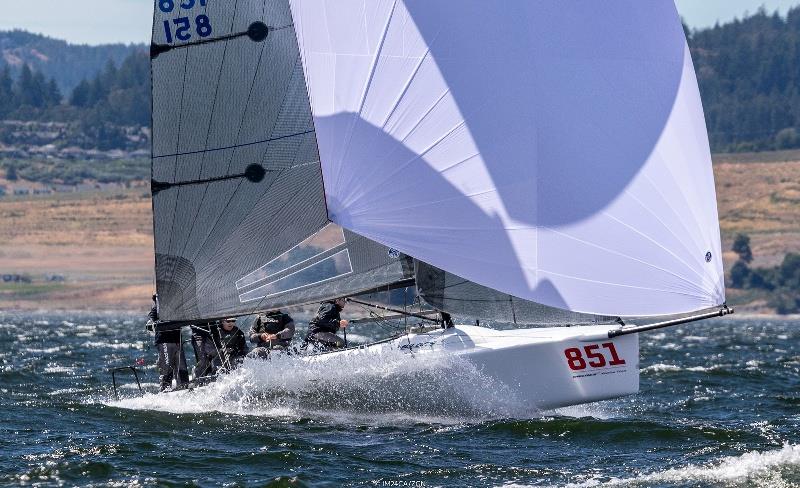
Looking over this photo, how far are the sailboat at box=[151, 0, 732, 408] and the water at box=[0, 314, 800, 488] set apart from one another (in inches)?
19.5

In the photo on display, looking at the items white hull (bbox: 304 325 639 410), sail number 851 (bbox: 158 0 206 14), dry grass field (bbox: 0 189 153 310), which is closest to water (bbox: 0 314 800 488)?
white hull (bbox: 304 325 639 410)

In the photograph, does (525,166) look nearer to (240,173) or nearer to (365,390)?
(365,390)

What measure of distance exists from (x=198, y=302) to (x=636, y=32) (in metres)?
6.15

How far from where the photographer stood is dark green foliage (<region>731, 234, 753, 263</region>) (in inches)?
4377

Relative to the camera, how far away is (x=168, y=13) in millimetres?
18219

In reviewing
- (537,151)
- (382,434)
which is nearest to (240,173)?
(537,151)

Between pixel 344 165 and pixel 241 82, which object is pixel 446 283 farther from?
pixel 241 82

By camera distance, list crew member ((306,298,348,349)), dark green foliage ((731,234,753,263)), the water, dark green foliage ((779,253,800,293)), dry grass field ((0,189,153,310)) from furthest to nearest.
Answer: dark green foliage ((731,234,753,263)) → dark green foliage ((779,253,800,293)) → dry grass field ((0,189,153,310)) → crew member ((306,298,348,349)) → the water

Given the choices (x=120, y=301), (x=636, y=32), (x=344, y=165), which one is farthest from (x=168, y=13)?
(x=120, y=301)

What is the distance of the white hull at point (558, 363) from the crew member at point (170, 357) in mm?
3391

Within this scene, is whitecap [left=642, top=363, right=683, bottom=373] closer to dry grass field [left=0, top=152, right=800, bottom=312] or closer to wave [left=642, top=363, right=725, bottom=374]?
wave [left=642, top=363, right=725, bottom=374]

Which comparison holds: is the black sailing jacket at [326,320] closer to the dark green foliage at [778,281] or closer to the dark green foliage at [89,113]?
the dark green foliage at [778,281]

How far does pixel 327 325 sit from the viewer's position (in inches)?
734

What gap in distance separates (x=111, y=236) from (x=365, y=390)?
104673 millimetres
